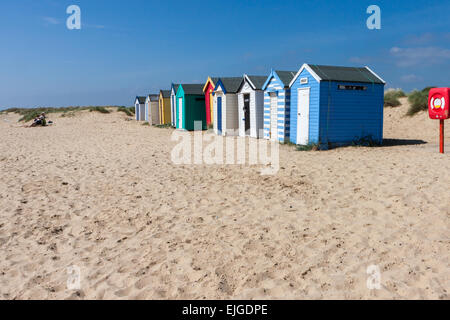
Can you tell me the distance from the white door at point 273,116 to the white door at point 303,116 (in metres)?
1.60

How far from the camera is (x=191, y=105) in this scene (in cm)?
2267

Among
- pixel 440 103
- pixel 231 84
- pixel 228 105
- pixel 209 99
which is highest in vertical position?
pixel 231 84

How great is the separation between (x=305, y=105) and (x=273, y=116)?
244cm

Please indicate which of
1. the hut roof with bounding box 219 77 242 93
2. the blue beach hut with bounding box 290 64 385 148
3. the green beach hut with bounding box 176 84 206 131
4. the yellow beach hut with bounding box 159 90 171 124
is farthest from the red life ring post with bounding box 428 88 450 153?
the yellow beach hut with bounding box 159 90 171 124

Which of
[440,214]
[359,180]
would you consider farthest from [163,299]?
[359,180]

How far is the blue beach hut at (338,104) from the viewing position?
41.3 ft

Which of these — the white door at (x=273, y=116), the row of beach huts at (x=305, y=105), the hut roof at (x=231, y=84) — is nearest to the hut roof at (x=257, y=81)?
the row of beach huts at (x=305, y=105)

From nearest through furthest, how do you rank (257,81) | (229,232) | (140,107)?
1. (229,232)
2. (257,81)
3. (140,107)

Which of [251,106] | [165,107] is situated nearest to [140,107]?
[165,107]

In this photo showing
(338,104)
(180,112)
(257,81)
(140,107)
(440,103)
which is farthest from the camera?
(140,107)

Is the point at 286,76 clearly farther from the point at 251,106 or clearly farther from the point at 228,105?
the point at 228,105

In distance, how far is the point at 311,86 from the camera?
42.3 feet

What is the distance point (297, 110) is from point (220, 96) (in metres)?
6.57
